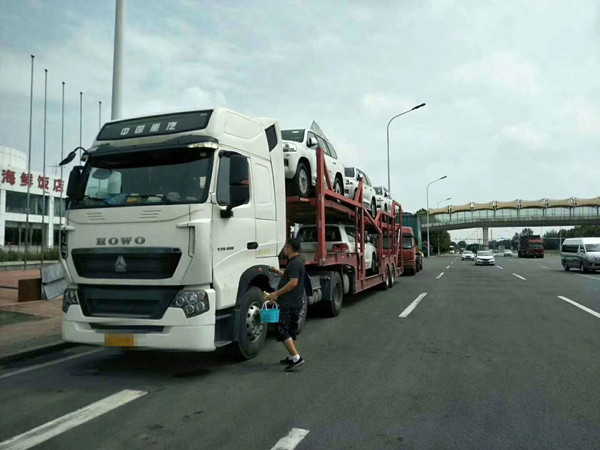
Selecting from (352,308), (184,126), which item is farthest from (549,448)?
(352,308)

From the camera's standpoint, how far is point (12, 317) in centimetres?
922

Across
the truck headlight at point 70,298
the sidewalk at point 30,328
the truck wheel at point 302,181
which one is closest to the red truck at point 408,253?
the truck wheel at point 302,181

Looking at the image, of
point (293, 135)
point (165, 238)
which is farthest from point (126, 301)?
point (293, 135)

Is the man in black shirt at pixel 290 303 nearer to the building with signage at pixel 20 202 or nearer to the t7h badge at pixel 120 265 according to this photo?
the t7h badge at pixel 120 265

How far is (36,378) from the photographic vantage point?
5.42m

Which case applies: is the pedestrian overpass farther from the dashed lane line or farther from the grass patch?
the grass patch

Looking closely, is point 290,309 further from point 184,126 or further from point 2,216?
point 2,216

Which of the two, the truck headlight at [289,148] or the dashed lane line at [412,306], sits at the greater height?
the truck headlight at [289,148]

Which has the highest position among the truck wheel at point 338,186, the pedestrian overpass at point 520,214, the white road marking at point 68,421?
the pedestrian overpass at point 520,214

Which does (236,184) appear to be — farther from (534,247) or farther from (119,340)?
(534,247)

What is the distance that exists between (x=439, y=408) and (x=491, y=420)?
46 centimetres

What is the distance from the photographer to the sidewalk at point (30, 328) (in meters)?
6.64

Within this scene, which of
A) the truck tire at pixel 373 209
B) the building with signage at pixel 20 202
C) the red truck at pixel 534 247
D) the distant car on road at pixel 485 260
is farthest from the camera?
the red truck at pixel 534 247

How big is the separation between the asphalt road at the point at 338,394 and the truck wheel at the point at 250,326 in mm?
185
